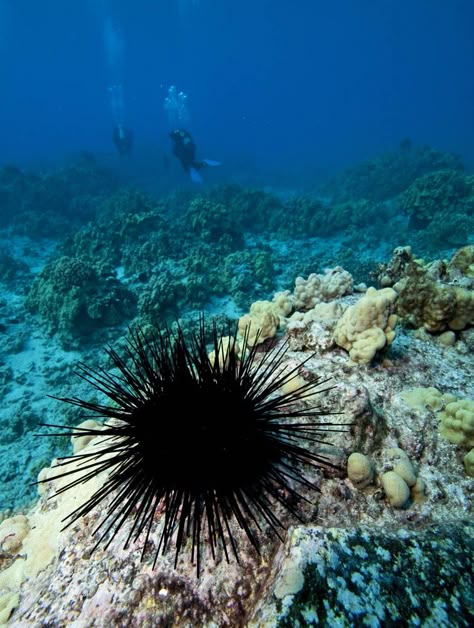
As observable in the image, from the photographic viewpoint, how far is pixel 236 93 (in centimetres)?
13175

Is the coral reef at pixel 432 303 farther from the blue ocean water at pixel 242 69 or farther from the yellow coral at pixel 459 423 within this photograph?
the blue ocean water at pixel 242 69

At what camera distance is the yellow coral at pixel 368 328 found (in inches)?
119

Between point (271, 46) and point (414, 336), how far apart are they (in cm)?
16539

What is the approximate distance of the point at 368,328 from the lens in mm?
3086

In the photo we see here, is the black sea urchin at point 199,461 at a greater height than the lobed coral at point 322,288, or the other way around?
the lobed coral at point 322,288

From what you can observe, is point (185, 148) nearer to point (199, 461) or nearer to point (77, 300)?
point (77, 300)

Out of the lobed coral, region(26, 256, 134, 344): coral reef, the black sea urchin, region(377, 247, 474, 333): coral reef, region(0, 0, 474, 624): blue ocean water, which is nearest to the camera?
the black sea urchin

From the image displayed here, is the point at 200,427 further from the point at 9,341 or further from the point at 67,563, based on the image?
the point at 9,341

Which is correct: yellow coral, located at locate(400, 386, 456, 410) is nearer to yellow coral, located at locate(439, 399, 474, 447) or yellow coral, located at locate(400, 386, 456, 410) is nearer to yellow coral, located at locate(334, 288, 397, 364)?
yellow coral, located at locate(439, 399, 474, 447)

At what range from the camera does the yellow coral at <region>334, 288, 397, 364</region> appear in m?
3.02

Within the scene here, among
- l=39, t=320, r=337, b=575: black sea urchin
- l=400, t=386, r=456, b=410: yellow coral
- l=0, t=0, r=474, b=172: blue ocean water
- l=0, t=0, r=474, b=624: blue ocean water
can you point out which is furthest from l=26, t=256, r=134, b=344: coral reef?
l=0, t=0, r=474, b=172: blue ocean water

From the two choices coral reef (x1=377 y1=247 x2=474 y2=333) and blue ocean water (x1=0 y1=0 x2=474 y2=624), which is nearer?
coral reef (x1=377 y1=247 x2=474 y2=333)

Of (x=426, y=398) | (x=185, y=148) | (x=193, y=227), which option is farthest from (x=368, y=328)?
(x=185, y=148)

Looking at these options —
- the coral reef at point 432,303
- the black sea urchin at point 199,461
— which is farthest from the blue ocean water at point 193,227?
the black sea urchin at point 199,461
